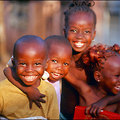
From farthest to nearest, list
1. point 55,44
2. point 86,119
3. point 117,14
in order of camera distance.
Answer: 1. point 117,14
2. point 55,44
3. point 86,119

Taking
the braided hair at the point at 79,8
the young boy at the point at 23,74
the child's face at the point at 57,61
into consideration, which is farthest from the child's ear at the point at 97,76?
the braided hair at the point at 79,8

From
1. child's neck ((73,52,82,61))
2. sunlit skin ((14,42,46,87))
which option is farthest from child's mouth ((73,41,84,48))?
sunlit skin ((14,42,46,87))

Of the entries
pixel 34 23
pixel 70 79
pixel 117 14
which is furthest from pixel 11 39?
pixel 70 79

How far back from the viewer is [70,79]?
2.69 metres

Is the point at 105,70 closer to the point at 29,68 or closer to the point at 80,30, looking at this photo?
the point at 80,30

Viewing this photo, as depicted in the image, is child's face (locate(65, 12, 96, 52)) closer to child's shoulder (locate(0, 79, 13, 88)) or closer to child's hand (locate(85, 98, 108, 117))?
child's hand (locate(85, 98, 108, 117))

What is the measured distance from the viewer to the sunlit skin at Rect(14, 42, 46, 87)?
2.01 m

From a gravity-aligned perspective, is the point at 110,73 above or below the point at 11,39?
above

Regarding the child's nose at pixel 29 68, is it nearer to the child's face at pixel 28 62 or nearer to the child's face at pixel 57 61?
the child's face at pixel 28 62

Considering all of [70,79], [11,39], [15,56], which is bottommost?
[11,39]

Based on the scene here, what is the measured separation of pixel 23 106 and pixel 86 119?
0.69 meters

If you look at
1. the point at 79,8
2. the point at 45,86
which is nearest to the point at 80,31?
the point at 79,8

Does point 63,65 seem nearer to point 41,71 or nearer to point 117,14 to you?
point 41,71

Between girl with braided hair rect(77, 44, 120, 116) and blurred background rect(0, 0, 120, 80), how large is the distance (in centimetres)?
458
